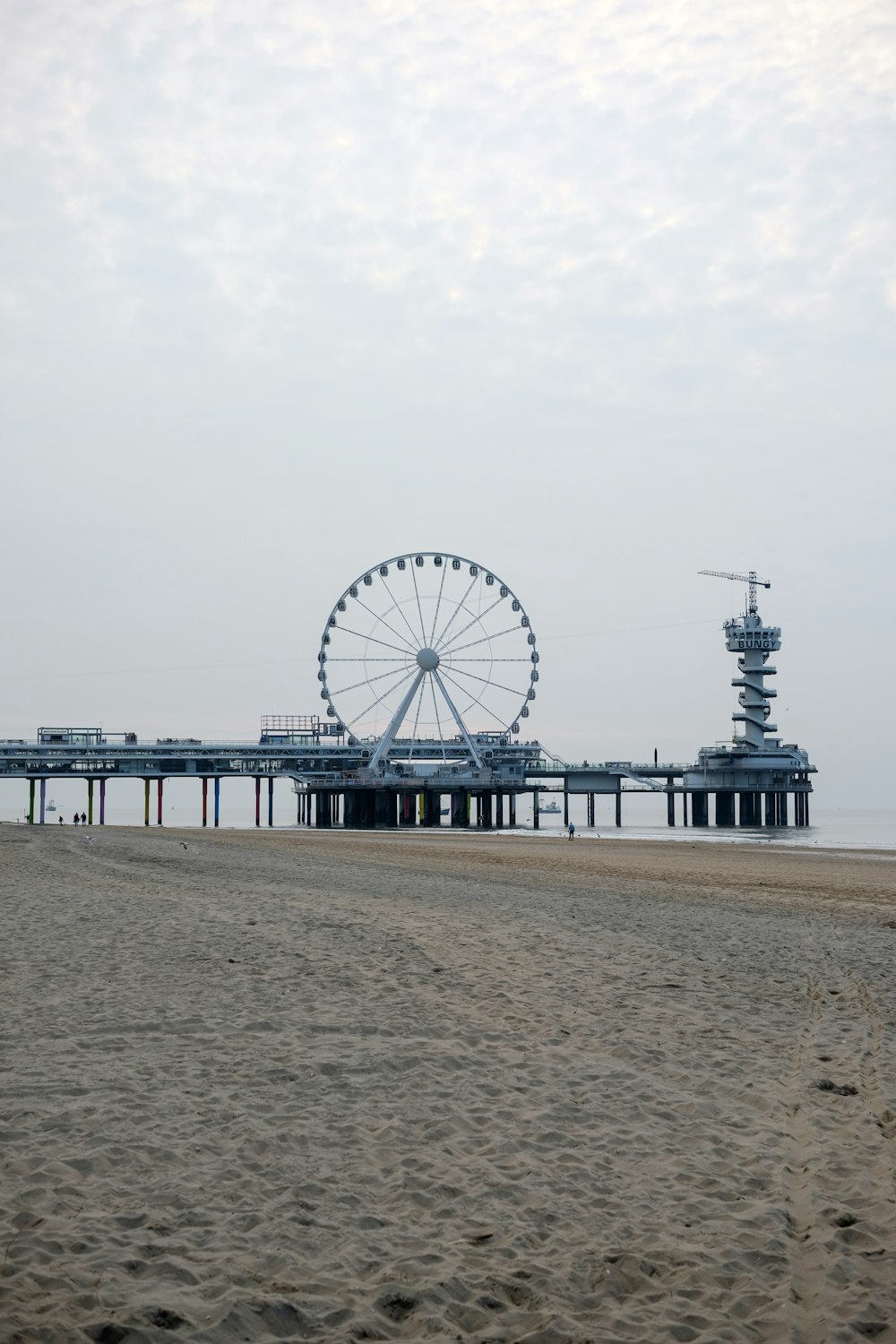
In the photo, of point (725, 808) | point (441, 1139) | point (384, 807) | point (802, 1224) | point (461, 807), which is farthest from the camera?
point (725, 808)

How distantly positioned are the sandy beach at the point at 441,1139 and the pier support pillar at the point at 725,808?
79.0 meters

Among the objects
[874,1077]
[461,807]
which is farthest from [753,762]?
[874,1077]

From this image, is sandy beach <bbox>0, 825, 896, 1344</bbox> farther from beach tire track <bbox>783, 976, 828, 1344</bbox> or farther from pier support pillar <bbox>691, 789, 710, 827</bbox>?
pier support pillar <bbox>691, 789, 710, 827</bbox>

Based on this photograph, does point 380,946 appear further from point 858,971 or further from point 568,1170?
point 568,1170

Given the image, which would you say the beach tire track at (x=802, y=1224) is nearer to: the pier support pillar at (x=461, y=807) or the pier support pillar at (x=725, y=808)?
the pier support pillar at (x=461, y=807)

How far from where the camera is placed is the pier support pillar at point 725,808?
88.9 m

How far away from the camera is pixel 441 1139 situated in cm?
572

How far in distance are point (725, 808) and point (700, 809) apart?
2.96 m

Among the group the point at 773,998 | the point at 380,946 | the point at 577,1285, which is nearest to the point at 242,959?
the point at 380,946

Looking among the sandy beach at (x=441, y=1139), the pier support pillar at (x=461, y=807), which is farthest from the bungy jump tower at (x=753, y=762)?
the sandy beach at (x=441, y=1139)

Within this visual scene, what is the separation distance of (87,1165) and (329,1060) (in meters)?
2.04

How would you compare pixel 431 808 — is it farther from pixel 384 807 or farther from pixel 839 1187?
pixel 839 1187

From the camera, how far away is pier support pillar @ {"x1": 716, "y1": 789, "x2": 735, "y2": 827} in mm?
88938

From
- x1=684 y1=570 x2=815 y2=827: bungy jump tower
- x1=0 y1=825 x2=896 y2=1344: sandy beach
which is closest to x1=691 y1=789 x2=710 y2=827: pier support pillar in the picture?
x1=684 y1=570 x2=815 y2=827: bungy jump tower
